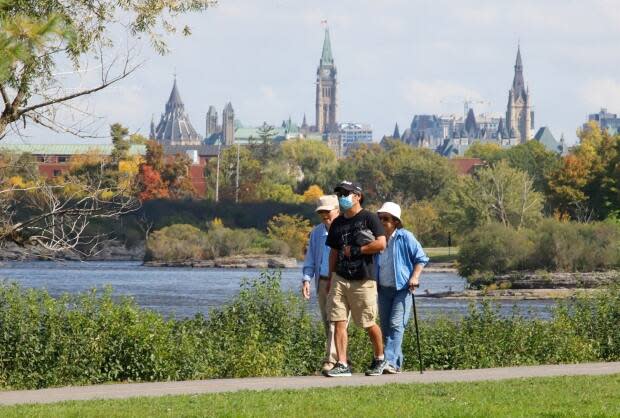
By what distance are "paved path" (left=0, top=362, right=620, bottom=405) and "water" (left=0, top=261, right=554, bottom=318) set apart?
76.7 ft

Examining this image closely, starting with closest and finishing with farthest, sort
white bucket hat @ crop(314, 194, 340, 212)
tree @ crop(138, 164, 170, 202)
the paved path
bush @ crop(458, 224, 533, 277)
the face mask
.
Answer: the paved path < the face mask < white bucket hat @ crop(314, 194, 340, 212) < bush @ crop(458, 224, 533, 277) < tree @ crop(138, 164, 170, 202)

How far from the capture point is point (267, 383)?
14250 millimetres

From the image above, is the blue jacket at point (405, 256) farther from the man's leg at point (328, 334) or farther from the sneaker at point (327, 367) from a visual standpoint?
the sneaker at point (327, 367)

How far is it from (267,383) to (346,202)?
1.81m

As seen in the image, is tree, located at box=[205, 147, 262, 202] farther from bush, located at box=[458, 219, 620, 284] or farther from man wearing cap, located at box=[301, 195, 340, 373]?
man wearing cap, located at box=[301, 195, 340, 373]

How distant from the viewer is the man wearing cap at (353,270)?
14398mm

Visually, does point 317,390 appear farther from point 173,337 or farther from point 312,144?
point 312,144

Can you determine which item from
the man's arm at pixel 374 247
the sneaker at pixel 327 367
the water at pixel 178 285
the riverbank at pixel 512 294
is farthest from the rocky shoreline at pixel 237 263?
the man's arm at pixel 374 247

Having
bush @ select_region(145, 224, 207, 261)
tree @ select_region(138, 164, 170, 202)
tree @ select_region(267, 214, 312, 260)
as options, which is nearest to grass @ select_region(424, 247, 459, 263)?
tree @ select_region(267, 214, 312, 260)

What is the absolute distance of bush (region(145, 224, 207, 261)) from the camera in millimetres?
100875

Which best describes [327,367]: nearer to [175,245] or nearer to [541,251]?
[541,251]

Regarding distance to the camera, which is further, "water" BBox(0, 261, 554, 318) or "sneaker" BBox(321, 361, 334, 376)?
"water" BBox(0, 261, 554, 318)

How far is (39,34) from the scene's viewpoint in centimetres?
1197

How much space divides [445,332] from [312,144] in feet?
489
